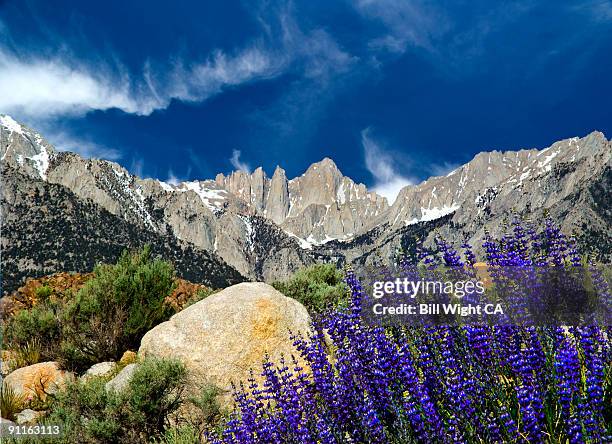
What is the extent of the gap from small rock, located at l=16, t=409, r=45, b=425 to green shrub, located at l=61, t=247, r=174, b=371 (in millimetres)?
2138

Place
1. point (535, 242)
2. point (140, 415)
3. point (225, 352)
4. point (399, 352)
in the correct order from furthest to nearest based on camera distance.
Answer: point (225, 352) < point (140, 415) < point (535, 242) < point (399, 352)

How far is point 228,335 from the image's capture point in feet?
30.3

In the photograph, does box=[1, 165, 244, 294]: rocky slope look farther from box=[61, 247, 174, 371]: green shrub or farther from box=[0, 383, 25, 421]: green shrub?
box=[0, 383, 25, 421]: green shrub

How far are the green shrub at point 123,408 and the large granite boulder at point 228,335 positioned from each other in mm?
990

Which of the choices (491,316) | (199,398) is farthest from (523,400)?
(199,398)

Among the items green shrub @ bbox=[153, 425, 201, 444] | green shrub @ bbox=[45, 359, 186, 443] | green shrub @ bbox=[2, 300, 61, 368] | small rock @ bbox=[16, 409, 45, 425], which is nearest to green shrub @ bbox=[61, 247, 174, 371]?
green shrub @ bbox=[2, 300, 61, 368]

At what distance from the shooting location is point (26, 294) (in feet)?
63.0

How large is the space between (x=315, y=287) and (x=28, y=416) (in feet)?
27.6

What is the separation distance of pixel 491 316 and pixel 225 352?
605 cm

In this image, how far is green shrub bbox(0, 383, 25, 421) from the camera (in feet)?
29.2

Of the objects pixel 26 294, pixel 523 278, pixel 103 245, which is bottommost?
pixel 523 278

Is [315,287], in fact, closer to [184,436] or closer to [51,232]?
[184,436]

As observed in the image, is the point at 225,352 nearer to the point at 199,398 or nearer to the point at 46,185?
the point at 199,398

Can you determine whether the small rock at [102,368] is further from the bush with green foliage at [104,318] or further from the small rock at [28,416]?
the small rock at [28,416]
